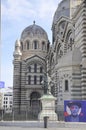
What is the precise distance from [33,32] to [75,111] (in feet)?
120

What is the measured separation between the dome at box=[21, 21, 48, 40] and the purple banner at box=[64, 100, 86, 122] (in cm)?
3575

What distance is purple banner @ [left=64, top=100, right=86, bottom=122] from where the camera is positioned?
23.9 metres

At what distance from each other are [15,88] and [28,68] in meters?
3.79

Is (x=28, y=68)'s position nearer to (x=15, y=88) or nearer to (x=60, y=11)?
(x=15, y=88)

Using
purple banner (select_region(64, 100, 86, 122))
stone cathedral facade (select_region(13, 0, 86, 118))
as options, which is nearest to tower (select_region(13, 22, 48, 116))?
stone cathedral facade (select_region(13, 0, 86, 118))

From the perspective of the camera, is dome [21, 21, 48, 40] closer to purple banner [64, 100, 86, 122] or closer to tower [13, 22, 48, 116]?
tower [13, 22, 48, 116]

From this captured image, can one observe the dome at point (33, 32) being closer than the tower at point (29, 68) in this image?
No

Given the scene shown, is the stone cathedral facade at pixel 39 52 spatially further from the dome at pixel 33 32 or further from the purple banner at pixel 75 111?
the purple banner at pixel 75 111

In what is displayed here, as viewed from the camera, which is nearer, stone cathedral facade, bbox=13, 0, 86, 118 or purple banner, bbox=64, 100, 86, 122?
purple banner, bbox=64, 100, 86, 122

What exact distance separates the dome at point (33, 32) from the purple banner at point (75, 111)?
117 feet

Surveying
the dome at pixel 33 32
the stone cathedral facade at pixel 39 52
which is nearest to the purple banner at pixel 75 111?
the stone cathedral facade at pixel 39 52

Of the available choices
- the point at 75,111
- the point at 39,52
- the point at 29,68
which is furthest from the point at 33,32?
the point at 75,111

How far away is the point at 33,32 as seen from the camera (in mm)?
59344

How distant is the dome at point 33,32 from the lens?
194ft
